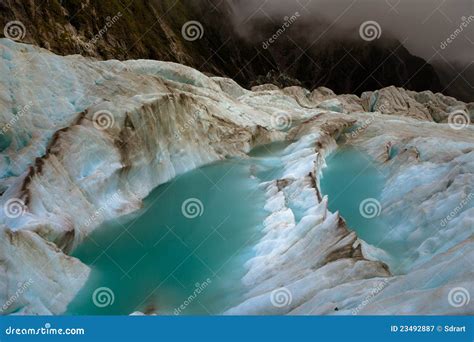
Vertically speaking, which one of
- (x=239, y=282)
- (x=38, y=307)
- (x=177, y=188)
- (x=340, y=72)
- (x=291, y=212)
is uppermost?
(x=340, y=72)

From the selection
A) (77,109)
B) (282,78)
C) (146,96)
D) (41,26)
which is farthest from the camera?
(282,78)

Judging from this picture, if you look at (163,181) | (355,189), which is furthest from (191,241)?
(355,189)

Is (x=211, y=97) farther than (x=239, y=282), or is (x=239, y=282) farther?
(x=211, y=97)

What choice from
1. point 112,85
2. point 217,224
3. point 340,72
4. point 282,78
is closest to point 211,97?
point 112,85

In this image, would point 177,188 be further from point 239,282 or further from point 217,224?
point 239,282

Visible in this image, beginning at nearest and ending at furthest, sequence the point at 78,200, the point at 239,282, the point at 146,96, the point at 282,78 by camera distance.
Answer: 1. the point at 239,282
2. the point at 78,200
3. the point at 146,96
4. the point at 282,78

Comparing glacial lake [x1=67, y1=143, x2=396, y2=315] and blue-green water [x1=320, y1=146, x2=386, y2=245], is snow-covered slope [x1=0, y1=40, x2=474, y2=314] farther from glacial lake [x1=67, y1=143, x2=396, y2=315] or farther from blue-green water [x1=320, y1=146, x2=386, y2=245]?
blue-green water [x1=320, y1=146, x2=386, y2=245]
